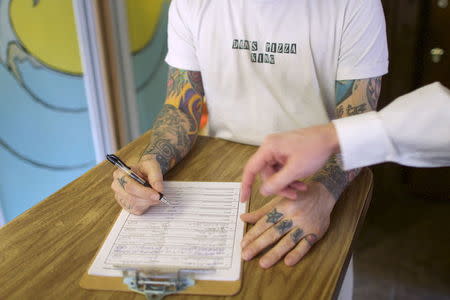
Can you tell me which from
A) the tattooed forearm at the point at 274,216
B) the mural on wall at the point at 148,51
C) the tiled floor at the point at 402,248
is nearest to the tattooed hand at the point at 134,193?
the tattooed forearm at the point at 274,216

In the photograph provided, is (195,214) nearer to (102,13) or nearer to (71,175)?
(71,175)

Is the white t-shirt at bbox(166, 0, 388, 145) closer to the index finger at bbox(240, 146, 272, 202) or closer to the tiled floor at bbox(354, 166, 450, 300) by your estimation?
the index finger at bbox(240, 146, 272, 202)

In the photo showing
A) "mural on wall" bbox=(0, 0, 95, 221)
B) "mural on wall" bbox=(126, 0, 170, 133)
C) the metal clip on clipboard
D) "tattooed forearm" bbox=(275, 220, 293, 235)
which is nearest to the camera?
the metal clip on clipboard

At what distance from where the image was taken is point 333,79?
1.17 meters

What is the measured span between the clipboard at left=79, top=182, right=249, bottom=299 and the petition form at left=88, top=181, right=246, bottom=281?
0.5 inches

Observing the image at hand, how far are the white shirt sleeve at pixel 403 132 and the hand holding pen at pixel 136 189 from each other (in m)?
0.40

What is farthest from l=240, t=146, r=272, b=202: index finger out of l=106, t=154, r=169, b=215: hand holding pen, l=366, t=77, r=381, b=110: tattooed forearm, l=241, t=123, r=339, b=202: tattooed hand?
l=366, t=77, r=381, b=110: tattooed forearm

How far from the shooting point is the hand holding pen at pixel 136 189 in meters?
0.89

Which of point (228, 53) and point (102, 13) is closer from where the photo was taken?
point (228, 53)

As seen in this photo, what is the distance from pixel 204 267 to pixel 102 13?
191 centimetres

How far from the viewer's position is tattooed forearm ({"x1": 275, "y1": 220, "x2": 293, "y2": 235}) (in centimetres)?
81

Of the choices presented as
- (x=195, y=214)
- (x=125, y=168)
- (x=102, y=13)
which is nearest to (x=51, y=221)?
(x=125, y=168)

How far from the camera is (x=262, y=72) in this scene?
47.6 inches

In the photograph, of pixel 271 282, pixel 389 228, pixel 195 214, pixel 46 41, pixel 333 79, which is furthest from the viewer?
pixel 389 228
